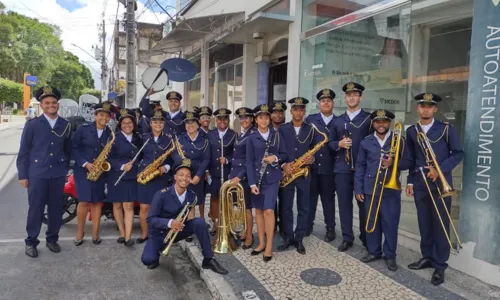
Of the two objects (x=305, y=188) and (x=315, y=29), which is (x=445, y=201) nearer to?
(x=305, y=188)

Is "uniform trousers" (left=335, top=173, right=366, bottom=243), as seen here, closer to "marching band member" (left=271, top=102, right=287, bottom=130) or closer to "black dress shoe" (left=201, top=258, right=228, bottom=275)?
"marching band member" (left=271, top=102, right=287, bottom=130)

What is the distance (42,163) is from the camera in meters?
5.11

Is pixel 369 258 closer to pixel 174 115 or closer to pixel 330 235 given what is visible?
pixel 330 235

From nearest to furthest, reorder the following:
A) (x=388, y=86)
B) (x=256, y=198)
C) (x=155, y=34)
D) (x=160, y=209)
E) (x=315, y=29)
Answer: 1. (x=160, y=209)
2. (x=256, y=198)
3. (x=388, y=86)
4. (x=315, y=29)
5. (x=155, y=34)

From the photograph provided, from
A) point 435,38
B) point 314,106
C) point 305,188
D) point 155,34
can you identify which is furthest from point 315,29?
point 155,34

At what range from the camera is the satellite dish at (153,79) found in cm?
811

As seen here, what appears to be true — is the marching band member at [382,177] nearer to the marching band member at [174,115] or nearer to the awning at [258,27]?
the marching band member at [174,115]

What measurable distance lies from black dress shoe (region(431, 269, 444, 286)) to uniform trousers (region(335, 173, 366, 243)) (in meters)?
1.03

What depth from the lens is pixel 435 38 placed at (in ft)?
19.2

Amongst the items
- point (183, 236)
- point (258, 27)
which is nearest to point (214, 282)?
point (183, 236)

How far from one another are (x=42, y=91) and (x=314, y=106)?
5.23m

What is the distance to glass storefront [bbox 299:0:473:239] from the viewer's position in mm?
5312

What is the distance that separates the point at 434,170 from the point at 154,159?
3.51m

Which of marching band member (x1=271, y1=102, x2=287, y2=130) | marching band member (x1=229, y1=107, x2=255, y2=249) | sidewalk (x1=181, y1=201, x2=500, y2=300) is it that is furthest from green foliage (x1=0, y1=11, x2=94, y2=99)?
sidewalk (x1=181, y1=201, x2=500, y2=300)
